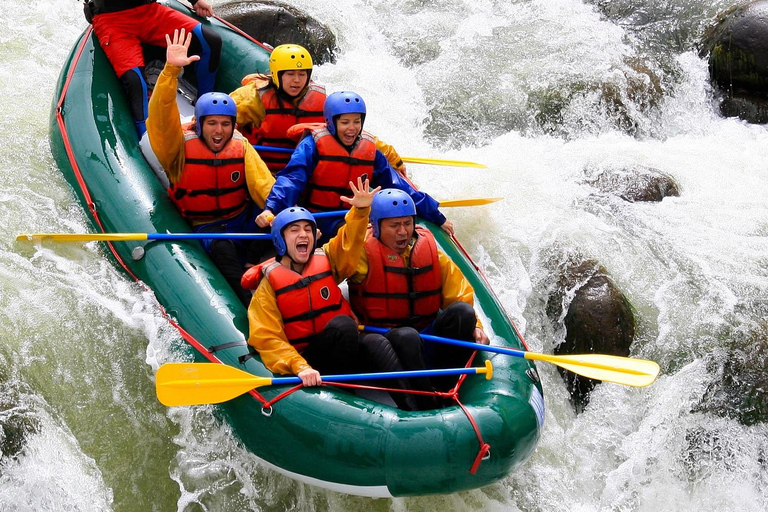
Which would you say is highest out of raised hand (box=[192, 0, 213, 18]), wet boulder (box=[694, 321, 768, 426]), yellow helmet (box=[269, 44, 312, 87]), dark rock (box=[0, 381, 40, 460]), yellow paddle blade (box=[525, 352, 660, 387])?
raised hand (box=[192, 0, 213, 18])

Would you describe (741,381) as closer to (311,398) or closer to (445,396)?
(445,396)

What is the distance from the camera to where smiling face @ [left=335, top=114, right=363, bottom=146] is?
453cm

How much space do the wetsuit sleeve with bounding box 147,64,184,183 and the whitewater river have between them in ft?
2.02

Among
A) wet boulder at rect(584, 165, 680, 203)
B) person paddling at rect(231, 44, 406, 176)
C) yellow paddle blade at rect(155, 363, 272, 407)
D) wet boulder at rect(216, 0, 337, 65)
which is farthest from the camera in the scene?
wet boulder at rect(216, 0, 337, 65)

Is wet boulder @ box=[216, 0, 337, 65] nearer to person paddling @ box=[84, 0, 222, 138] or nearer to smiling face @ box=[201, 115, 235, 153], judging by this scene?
person paddling @ box=[84, 0, 222, 138]

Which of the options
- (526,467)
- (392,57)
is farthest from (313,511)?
(392,57)

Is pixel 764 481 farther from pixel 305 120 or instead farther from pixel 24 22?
pixel 24 22

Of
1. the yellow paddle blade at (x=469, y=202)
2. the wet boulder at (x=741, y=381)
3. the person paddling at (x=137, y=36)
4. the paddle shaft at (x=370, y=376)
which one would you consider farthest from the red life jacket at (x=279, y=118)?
the wet boulder at (x=741, y=381)

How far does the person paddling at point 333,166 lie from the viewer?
4.51 m

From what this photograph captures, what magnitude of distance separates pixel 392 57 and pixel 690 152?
266 cm

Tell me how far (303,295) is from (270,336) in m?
0.22

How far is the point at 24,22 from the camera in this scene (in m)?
7.24

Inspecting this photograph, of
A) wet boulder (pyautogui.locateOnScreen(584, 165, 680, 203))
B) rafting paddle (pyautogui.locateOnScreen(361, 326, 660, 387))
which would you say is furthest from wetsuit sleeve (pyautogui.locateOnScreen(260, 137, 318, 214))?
wet boulder (pyautogui.locateOnScreen(584, 165, 680, 203))

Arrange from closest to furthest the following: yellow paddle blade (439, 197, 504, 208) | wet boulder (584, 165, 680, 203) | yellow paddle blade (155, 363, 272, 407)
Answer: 1. yellow paddle blade (155, 363, 272, 407)
2. yellow paddle blade (439, 197, 504, 208)
3. wet boulder (584, 165, 680, 203)
